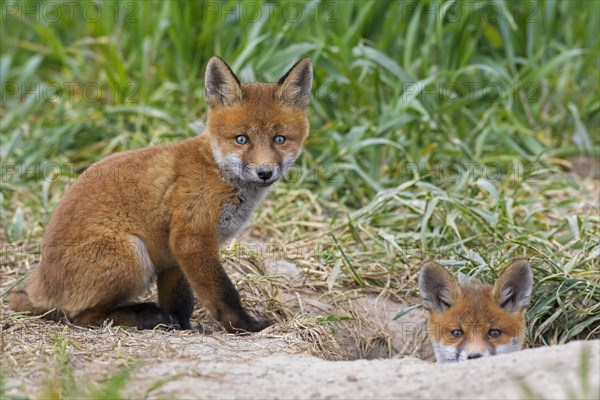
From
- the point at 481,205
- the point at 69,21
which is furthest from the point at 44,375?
the point at 69,21

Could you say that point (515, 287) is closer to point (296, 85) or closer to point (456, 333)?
point (456, 333)

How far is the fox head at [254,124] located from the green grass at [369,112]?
1176mm

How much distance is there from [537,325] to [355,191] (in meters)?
2.39

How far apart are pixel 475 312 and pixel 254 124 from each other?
5.25 feet

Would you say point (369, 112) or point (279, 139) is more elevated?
point (279, 139)

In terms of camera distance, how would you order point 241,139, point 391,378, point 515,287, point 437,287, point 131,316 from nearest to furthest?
point 391,378
point 515,287
point 437,287
point 131,316
point 241,139

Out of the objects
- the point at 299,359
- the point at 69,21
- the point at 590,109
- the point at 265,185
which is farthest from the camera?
the point at 69,21

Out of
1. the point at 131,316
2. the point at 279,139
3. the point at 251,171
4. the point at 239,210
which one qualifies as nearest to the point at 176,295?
the point at 131,316

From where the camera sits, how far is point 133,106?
812 cm

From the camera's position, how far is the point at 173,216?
506cm

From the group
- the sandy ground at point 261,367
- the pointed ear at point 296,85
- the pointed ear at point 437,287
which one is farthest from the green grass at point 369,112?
the sandy ground at point 261,367

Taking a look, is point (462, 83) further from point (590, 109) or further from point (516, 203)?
point (516, 203)

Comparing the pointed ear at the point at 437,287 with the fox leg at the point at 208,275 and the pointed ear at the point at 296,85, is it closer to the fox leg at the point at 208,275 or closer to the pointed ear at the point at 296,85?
the fox leg at the point at 208,275

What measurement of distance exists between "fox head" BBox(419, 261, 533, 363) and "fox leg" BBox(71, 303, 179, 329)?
1457 mm
